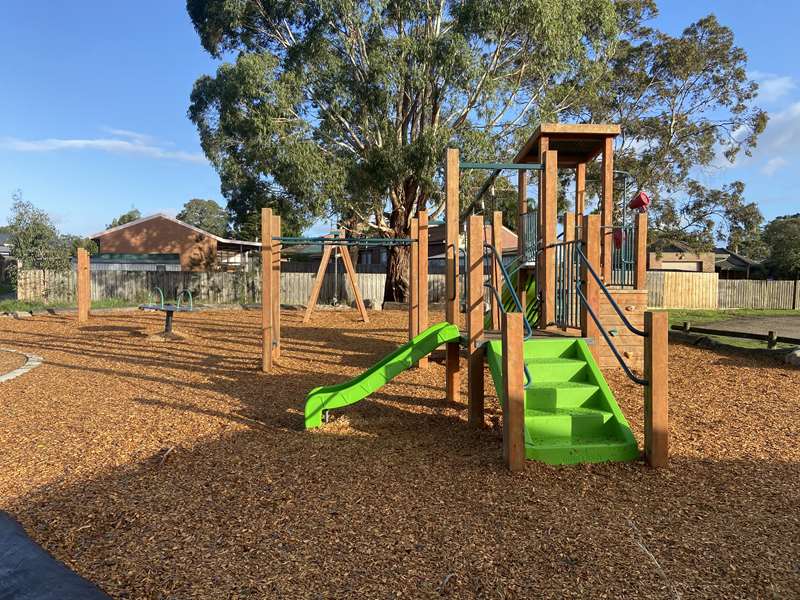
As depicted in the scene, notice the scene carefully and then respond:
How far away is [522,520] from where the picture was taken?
320 cm

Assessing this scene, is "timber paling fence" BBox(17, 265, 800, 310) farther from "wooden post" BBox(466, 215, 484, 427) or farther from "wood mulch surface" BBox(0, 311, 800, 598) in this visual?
"wooden post" BBox(466, 215, 484, 427)

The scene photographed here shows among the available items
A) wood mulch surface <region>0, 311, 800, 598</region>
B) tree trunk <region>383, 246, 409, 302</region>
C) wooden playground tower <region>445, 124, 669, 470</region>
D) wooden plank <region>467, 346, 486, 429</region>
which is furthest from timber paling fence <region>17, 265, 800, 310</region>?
wooden plank <region>467, 346, 486, 429</region>

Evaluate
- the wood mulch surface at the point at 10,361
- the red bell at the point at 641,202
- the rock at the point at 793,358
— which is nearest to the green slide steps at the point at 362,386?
the wood mulch surface at the point at 10,361

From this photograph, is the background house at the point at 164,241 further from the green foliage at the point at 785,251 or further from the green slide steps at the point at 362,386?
the green foliage at the point at 785,251

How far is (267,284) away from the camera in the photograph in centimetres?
777

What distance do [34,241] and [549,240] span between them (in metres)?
23.3

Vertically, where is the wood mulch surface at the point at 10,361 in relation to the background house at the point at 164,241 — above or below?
below

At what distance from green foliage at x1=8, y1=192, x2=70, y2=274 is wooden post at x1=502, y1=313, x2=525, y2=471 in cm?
2375

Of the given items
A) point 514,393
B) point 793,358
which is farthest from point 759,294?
point 514,393

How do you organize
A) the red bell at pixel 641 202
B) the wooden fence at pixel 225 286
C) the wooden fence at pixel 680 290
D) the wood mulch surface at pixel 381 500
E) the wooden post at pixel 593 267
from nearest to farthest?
the wood mulch surface at pixel 381 500 < the wooden post at pixel 593 267 < the red bell at pixel 641 202 < the wooden fence at pixel 225 286 < the wooden fence at pixel 680 290

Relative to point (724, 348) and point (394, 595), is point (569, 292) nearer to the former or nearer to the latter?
point (394, 595)

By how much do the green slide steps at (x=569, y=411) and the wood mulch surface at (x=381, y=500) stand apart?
132mm

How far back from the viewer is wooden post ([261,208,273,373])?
24.9 ft

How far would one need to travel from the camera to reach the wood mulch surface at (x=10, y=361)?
818 cm
